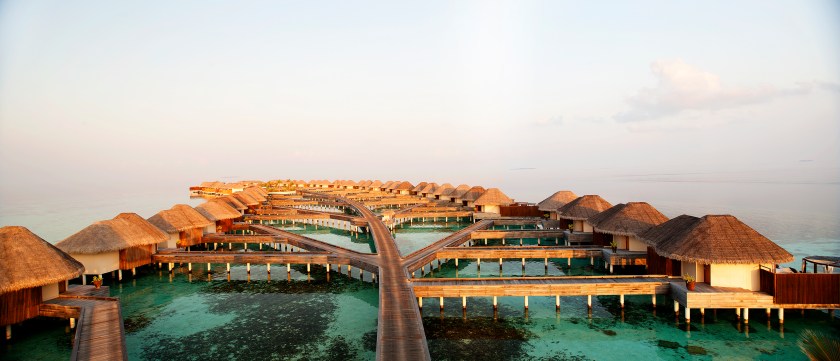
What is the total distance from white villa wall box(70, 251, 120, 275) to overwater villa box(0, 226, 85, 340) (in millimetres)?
5102

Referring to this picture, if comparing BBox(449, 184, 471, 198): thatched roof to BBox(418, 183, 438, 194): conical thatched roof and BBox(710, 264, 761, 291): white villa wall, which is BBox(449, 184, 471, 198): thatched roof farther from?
BBox(710, 264, 761, 291): white villa wall

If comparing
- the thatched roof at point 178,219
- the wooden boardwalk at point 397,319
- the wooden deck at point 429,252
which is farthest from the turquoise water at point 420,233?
the thatched roof at point 178,219

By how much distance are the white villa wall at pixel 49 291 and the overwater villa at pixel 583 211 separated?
27.9 meters


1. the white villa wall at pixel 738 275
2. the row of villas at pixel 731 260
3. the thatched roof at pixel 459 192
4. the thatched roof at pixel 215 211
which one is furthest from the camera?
the thatched roof at pixel 459 192

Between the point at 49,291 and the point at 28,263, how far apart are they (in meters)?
1.36

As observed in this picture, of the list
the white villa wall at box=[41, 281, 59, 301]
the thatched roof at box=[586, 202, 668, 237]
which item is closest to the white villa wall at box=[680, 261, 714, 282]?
the thatched roof at box=[586, 202, 668, 237]

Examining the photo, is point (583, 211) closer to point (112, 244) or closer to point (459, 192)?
point (459, 192)

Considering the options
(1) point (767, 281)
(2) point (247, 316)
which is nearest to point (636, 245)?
(1) point (767, 281)

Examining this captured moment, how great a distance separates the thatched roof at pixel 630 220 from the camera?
21983mm

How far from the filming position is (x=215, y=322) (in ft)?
54.6

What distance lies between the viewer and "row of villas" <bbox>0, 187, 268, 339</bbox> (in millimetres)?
14375

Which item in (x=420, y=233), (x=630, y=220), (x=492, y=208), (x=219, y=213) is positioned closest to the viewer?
(x=630, y=220)

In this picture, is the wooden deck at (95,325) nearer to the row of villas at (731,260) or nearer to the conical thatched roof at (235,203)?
the row of villas at (731,260)

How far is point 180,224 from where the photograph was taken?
87.4 feet
